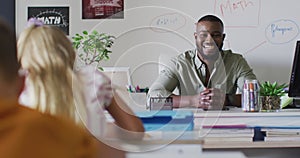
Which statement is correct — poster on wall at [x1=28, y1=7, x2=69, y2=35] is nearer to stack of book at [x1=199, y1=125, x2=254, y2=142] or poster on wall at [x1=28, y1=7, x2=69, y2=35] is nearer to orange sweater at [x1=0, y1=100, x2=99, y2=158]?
stack of book at [x1=199, y1=125, x2=254, y2=142]

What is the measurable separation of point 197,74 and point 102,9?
897 mm

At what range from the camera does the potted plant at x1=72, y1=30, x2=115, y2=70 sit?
311cm

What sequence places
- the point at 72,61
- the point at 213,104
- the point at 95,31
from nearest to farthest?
1. the point at 72,61
2. the point at 213,104
3. the point at 95,31

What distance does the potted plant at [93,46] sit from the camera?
3105 mm

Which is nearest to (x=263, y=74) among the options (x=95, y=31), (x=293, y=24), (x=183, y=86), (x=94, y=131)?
(x=293, y=24)

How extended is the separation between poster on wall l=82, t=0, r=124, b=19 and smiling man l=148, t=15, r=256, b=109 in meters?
0.60

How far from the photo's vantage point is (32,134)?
0.53m

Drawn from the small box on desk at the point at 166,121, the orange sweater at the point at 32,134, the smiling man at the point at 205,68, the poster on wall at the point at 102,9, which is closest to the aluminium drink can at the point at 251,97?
the small box on desk at the point at 166,121

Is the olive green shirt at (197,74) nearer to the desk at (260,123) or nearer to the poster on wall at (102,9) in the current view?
the poster on wall at (102,9)

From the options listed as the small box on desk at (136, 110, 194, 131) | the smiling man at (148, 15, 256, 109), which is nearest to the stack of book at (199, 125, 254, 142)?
the small box on desk at (136, 110, 194, 131)

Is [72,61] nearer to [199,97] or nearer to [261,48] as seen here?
[199,97]

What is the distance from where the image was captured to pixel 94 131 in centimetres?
100

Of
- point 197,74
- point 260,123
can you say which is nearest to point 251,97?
point 260,123

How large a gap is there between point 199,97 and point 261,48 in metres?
1.17
